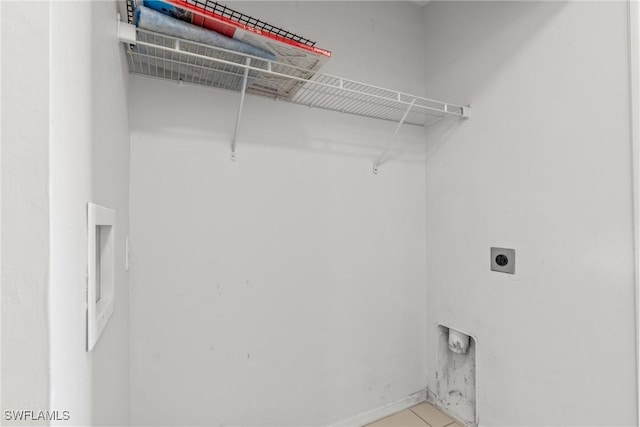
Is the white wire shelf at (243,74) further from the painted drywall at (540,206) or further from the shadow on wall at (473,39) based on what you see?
the painted drywall at (540,206)

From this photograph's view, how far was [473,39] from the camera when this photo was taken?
55.0 inches

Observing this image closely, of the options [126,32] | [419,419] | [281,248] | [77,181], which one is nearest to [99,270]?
[77,181]

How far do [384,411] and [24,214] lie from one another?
167 cm

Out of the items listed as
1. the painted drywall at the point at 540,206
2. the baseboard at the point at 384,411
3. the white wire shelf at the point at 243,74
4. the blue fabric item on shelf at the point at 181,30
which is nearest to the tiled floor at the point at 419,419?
the baseboard at the point at 384,411

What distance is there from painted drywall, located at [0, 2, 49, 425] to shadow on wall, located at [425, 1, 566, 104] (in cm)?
151

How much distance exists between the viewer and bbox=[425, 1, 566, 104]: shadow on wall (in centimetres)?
120

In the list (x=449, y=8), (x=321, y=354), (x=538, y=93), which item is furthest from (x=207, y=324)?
(x=449, y=8)

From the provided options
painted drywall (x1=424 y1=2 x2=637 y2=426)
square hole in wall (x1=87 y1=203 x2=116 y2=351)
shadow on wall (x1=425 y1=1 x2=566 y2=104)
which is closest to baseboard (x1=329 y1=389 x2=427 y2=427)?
painted drywall (x1=424 y1=2 x2=637 y2=426)

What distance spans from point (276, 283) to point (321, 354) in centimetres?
41

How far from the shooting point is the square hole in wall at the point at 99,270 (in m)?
0.44

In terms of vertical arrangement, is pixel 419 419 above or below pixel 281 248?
below

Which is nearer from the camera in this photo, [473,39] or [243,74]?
[243,74]
